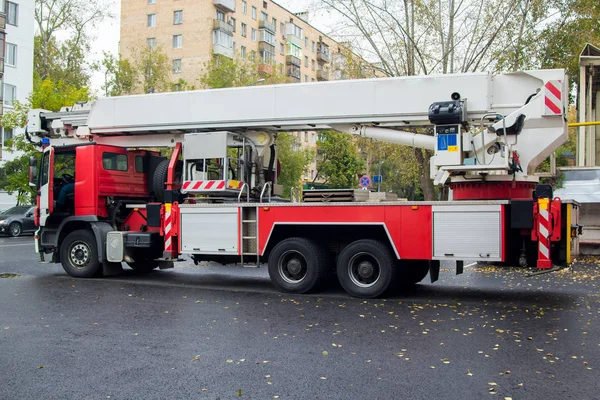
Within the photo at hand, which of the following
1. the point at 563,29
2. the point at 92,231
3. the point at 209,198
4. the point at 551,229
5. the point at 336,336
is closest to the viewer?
the point at 336,336

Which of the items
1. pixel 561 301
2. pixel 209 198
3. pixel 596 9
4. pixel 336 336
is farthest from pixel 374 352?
pixel 596 9

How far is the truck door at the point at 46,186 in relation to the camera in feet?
42.8

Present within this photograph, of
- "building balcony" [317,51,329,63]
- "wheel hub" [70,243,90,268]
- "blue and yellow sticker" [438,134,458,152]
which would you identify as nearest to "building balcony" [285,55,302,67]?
"building balcony" [317,51,329,63]

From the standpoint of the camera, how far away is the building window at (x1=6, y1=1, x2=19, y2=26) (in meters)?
43.2

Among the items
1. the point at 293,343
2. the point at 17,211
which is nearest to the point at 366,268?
the point at 293,343

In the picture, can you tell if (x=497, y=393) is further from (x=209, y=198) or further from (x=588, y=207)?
(x=588, y=207)

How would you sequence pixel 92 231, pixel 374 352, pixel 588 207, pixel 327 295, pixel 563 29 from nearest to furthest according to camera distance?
pixel 374 352 → pixel 327 295 → pixel 92 231 → pixel 588 207 → pixel 563 29

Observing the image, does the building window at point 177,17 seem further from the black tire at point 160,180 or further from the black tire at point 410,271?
the black tire at point 410,271

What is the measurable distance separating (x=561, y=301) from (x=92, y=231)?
345 inches

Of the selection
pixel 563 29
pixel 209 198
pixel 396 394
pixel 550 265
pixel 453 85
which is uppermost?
pixel 563 29

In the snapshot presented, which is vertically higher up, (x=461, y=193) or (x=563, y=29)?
(x=563, y=29)

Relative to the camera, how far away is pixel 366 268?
1016 cm

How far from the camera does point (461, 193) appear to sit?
32.4 feet

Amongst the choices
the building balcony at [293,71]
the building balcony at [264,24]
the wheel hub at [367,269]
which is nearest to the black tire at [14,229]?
the wheel hub at [367,269]
